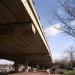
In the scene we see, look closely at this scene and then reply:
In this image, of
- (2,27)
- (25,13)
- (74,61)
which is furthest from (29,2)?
(74,61)

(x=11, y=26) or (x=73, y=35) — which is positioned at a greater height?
(x=11, y=26)

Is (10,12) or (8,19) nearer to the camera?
(10,12)

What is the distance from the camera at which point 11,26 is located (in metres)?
13.1

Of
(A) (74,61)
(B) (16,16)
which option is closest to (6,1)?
(B) (16,16)

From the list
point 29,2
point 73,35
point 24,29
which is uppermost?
point 29,2

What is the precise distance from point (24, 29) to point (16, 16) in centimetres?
114

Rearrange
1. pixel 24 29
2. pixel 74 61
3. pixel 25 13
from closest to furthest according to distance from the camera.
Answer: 1. pixel 25 13
2. pixel 24 29
3. pixel 74 61

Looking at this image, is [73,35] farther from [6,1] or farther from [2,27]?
[2,27]

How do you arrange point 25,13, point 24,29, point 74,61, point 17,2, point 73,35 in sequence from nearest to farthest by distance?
point 17,2
point 73,35
point 25,13
point 24,29
point 74,61

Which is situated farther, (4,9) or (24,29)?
(24,29)

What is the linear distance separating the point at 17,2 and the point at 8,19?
363cm

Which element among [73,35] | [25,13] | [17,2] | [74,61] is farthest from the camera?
[74,61]

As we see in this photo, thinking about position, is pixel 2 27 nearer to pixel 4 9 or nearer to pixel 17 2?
pixel 4 9

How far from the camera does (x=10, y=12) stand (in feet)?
36.1
